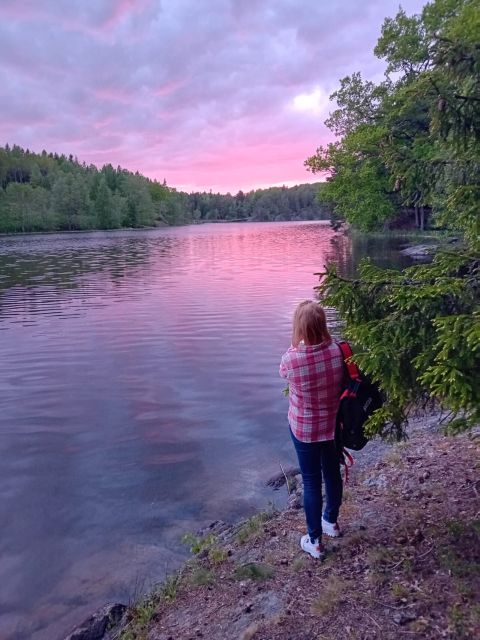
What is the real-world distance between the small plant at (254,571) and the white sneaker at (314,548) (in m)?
0.36

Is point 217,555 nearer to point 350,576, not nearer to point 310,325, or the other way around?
point 350,576

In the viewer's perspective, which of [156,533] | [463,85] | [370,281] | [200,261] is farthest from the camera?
[200,261]

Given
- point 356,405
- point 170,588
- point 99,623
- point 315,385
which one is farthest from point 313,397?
point 99,623

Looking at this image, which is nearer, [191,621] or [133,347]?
[191,621]

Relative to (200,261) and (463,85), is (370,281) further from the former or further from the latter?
(200,261)

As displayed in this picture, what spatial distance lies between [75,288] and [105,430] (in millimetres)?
18837

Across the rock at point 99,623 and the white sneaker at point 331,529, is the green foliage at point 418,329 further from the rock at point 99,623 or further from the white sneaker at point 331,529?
the rock at point 99,623

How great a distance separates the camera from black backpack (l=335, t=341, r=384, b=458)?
4020 mm

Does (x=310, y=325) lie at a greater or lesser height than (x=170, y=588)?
greater

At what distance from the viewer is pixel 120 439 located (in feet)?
29.7

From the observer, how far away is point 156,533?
20.5ft

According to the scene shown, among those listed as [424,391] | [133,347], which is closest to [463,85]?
[424,391]

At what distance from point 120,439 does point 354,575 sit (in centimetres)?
601

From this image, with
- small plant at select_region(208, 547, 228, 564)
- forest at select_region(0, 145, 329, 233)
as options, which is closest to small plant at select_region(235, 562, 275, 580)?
small plant at select_region(208, 547, 228, 564)
